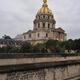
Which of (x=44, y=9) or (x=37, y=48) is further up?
(x=44, y=9)

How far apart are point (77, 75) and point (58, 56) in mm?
2114

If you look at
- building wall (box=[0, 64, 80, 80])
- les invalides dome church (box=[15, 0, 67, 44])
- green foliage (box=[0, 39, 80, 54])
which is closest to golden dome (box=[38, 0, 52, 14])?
les invalides dome church (box=[15, 0, 67, 44])

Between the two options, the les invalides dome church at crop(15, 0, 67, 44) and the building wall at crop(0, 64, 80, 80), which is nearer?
the building wall at crop(0, 64, 80, 80)

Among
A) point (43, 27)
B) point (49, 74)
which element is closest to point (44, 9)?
point (43, 27)

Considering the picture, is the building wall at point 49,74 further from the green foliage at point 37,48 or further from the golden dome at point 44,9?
the golden dome at point 44,9

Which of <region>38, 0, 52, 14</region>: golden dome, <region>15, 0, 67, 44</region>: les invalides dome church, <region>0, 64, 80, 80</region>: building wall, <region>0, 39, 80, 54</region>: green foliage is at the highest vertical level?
<region>38, 0, 52, 14</region>: golden dome

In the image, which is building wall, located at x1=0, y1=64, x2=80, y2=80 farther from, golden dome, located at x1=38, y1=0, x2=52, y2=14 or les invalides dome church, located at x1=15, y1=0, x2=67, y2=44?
golden dome, located at x1=38, y1=0, x2=52, y2=14

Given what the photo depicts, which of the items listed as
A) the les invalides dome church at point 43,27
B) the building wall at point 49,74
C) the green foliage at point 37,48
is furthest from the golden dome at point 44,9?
the building wall at point 49,74

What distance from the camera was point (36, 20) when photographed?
8125 centimetres

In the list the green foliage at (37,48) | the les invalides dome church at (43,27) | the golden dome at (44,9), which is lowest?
the green foliage at (37,48)

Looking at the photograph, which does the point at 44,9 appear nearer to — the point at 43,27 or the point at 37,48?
the point at 43,27

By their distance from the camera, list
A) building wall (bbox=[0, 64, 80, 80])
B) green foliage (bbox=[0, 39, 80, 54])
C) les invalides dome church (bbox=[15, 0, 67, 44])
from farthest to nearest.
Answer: les invalides dome church (bbox=[15, 0, 67, 44]) < green foliage (bbox=[0, 39, 80, 54]) < building wall (bbox=[0, 64, 80, 80])

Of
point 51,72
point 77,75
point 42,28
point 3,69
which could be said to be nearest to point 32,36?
point 42,28

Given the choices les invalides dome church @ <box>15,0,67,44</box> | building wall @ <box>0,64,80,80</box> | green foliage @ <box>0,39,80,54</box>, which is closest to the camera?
building wall @ <box>0,64,80,80</box>
